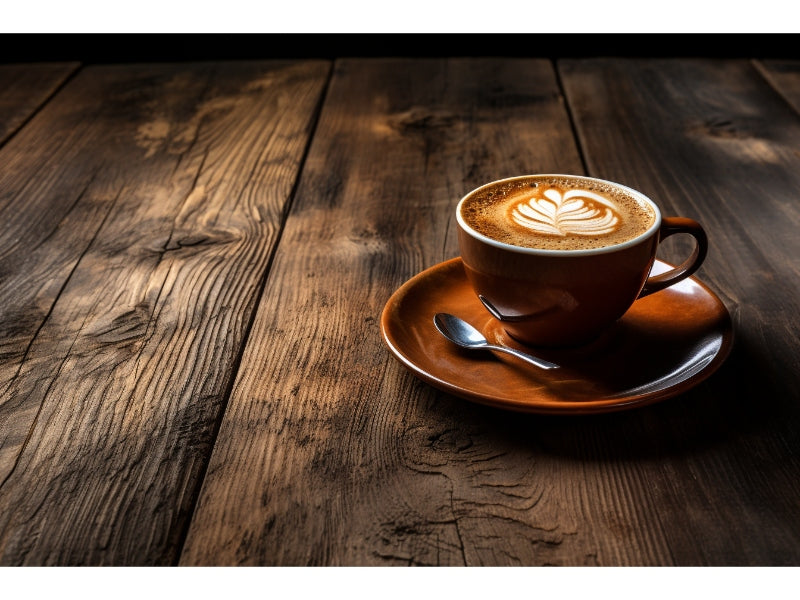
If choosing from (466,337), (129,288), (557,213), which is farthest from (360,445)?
(129,288)

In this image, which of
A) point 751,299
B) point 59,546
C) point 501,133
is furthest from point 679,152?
point 59,546

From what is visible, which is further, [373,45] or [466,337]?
[373,45]

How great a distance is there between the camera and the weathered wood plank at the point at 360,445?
0.56 m

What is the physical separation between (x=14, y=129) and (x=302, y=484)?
3.56ft

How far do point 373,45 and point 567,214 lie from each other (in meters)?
1.33

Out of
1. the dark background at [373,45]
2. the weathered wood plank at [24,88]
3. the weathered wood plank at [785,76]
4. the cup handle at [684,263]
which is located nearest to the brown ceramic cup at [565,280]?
the cup handle at [684,263]

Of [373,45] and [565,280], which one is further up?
[565,280]

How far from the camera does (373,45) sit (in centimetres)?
197

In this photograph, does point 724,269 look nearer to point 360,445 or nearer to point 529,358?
point 529,358

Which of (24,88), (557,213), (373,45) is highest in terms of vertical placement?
(557,213)

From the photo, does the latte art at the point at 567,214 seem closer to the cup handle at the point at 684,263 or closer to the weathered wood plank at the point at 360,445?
the cup handle at the point at 684,263

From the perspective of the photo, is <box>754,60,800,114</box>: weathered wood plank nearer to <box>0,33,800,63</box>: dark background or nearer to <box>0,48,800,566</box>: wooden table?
<box>0,48,800,566</box>: wooden table

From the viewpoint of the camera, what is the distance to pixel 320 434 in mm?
660

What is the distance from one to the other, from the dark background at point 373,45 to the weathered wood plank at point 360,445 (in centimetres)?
95
